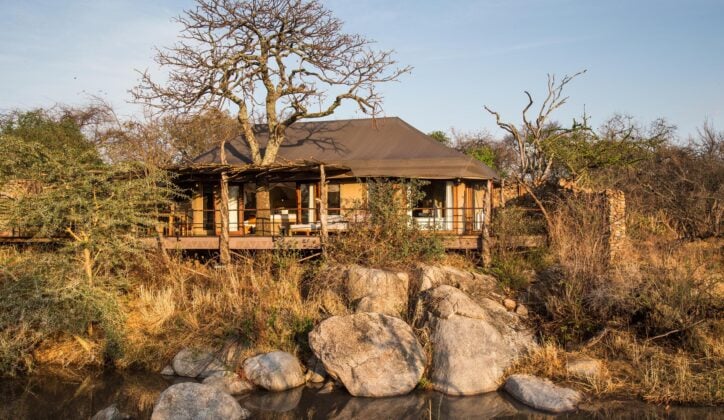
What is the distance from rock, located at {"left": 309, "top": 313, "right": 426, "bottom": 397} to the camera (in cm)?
994

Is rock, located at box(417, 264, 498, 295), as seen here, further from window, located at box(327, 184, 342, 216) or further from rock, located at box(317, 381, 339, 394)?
window, located at box(327, 184, 342, 216)

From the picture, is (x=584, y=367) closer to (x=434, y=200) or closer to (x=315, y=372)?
(x=315, y=372)

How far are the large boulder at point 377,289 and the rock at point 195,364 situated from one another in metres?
2.78

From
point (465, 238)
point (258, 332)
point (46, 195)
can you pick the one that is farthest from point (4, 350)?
point (465, 238)

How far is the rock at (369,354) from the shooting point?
32.6 ft

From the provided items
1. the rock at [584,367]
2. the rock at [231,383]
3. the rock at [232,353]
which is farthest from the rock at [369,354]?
the rock at [584,367]

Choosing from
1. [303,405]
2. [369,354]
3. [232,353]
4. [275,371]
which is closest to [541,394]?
[369,354]

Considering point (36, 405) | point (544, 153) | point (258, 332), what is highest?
point (544, 153)

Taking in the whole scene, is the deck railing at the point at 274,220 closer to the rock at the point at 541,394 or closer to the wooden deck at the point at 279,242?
the wooden deck at the point at 279,242

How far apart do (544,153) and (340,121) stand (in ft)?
24.0

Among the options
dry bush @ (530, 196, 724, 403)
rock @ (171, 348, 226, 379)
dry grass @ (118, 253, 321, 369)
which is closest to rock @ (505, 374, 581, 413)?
dry bush @ (530, 196, 724, 403)

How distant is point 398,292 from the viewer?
12242mm

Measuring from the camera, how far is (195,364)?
11203mm

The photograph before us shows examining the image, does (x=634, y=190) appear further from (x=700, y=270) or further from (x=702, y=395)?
(x=702, y=395)
